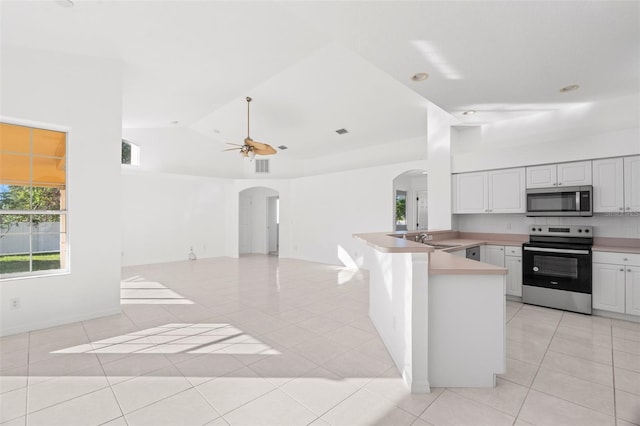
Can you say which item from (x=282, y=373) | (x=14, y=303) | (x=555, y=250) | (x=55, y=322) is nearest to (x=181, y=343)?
(x=282, y=373)

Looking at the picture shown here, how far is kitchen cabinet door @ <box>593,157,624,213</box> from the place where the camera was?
12.7ft

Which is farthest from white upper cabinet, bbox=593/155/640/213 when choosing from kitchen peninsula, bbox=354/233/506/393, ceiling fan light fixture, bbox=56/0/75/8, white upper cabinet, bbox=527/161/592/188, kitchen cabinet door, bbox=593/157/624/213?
ceiling fan light fixture, bbox=56/0/75/8

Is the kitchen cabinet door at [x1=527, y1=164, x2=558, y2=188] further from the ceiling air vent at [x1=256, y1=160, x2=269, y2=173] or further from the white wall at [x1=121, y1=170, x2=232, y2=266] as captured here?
the white wall at [x1=121, y1=170, x2=232, y2=266]

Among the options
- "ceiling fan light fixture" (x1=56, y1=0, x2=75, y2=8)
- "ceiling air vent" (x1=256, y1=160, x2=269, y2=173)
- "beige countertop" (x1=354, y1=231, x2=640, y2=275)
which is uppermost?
"ceiling fan light fixture" (x1=56, y1=0, x2=75, y2=8)

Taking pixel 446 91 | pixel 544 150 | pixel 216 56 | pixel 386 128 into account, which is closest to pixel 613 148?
pixel 544 150

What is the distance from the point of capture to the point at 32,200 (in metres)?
3.54

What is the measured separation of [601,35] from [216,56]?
13.4ft

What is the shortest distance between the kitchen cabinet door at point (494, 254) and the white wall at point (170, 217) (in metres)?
7.38

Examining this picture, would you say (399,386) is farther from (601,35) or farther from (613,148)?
(613,148)

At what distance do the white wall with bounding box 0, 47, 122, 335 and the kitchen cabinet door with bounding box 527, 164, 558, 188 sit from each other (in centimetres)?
575

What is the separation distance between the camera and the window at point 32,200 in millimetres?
3393

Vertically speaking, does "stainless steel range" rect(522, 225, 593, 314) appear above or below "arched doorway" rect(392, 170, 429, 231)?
below

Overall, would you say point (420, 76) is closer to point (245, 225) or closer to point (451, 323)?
point (451, 323)

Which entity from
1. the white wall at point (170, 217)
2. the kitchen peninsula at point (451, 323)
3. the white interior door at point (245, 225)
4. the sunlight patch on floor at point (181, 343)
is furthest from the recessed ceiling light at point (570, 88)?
the white interior door at point (245, 225)
